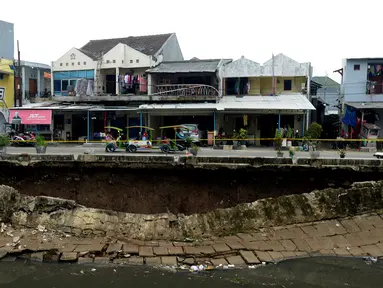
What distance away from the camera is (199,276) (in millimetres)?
7500

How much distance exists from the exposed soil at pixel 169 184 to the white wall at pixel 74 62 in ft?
59.1

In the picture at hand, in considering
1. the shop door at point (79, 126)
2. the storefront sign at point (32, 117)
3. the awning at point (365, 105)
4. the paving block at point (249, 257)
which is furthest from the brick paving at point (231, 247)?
the shop door at point (79, 126)

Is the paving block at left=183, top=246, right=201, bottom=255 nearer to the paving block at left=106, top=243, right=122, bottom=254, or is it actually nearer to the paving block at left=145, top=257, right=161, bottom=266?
the paving block at left=145, top=257, right=161, bottom=266

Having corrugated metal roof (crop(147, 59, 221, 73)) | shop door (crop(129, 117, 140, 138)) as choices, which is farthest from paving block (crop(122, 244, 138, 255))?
shop door (crop(129, 117, 140, 138))

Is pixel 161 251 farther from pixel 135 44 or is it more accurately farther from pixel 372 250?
pixel 135 44

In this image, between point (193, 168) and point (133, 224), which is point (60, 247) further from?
point (193, 168)

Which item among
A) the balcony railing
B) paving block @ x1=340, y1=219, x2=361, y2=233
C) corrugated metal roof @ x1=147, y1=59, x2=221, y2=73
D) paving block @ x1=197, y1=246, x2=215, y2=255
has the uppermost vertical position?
corrugated metal roof @ x1=147, y1=59, x2=221, y2=73

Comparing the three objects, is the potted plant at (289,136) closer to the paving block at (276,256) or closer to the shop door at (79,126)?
the paving block at (276,256)

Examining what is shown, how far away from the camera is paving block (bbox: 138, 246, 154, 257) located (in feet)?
27.3

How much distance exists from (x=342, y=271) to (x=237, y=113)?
57.4 ft

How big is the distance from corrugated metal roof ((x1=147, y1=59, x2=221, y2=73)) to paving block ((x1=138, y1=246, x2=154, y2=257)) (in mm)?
17669

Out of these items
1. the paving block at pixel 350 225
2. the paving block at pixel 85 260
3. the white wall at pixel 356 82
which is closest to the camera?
the paving block at pixel 85 260

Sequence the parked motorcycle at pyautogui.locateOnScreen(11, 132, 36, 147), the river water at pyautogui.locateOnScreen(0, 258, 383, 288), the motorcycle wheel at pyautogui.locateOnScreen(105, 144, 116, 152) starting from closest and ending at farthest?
the river water at pyautogui.locateOnScreen(0, 258, 383, 288) → the motorcycle wheel at pyautogui.locateOnScreen(105, 144, 116, 152) → the parked motorcycle at pyautogui.locateOnScreen(11, 132, 36, 147)

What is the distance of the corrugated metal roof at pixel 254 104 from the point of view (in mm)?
22266
